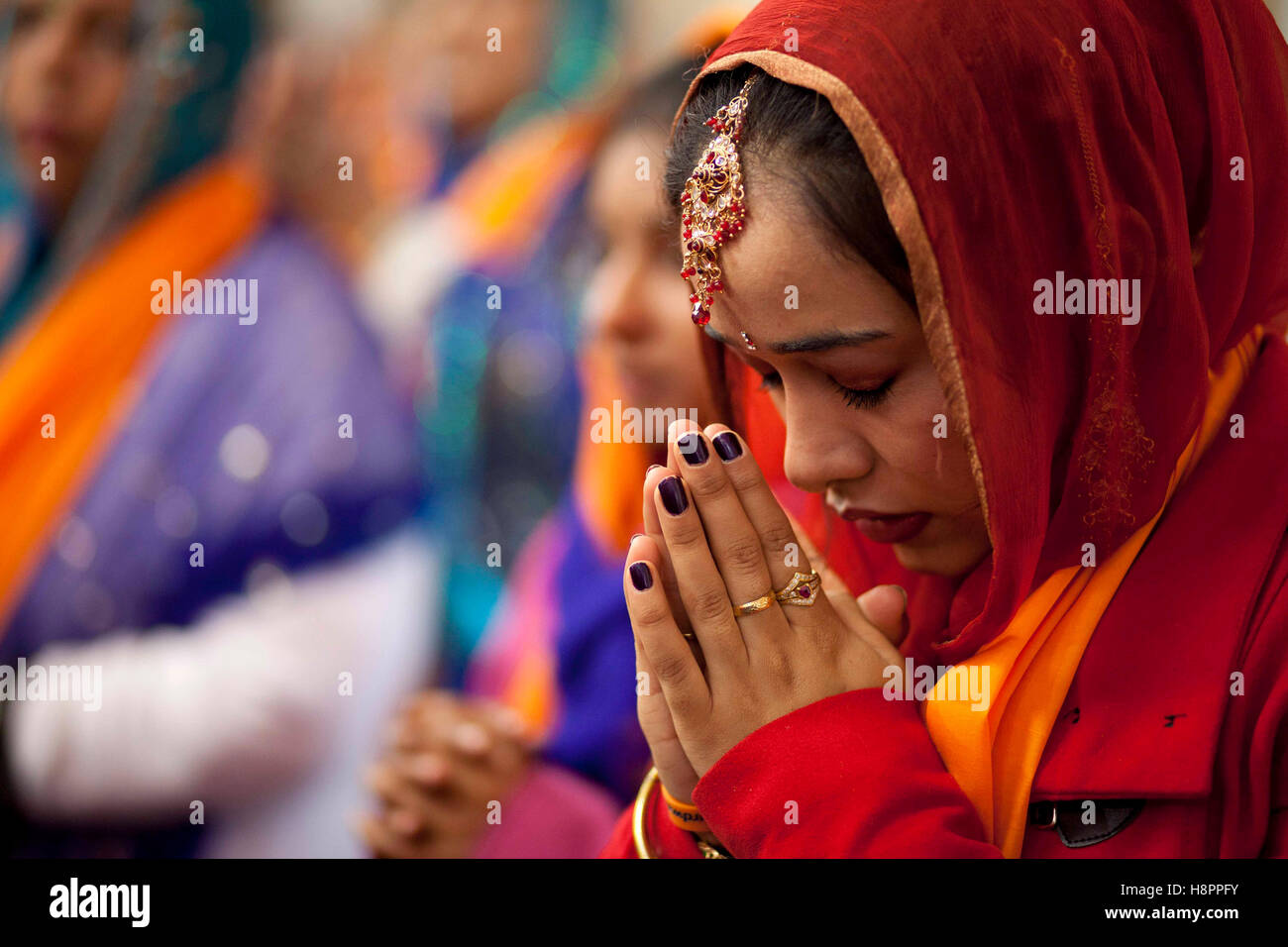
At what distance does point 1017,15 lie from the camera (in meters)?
0.63

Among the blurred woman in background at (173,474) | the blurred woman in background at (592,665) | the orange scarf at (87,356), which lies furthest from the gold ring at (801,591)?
the orange scarf at (87,356)

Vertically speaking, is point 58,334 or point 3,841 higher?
point 58,334

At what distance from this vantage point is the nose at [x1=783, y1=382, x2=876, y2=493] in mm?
678

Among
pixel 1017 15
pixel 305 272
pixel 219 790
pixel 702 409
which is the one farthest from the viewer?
pixel 305 272

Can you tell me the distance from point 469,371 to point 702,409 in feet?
2.42

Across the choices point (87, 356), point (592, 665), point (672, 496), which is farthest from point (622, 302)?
point (87, 356)

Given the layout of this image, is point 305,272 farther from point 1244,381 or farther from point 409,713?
point 1244,381

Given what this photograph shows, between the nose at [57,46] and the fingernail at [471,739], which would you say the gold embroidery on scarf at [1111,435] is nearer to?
the fingernail at [471,739]

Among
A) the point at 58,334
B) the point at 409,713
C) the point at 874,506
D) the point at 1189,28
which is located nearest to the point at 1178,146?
the point at 1189,28

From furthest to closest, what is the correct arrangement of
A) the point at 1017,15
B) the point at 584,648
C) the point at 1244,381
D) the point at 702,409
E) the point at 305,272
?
the point at 305,272
the point at 584,648
the point at 702,409
the point at 1244,381
the point at 1017,15

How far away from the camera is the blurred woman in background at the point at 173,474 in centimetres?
150

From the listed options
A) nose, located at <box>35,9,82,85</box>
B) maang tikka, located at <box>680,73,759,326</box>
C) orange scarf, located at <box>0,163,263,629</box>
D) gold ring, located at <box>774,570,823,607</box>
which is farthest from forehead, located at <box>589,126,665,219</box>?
nose, located at <box>35,9,82,85</box>

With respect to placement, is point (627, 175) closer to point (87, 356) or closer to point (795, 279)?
point (795, 279)

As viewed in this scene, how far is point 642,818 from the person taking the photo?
80 centimetres
